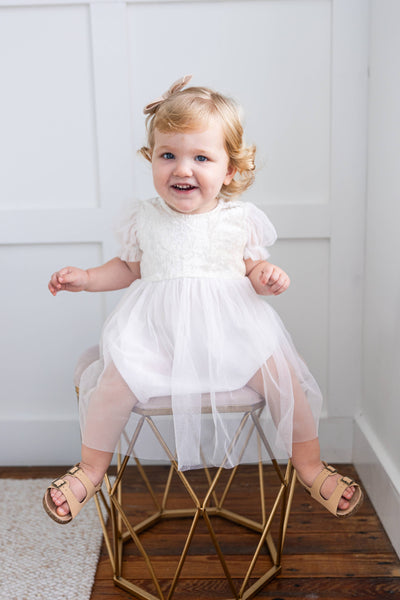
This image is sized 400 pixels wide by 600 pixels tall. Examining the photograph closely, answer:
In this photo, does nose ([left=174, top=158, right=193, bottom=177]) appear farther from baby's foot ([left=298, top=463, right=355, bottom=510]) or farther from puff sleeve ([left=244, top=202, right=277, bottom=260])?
baby's foot ([left=298, top=463, right=355, bottom=510])

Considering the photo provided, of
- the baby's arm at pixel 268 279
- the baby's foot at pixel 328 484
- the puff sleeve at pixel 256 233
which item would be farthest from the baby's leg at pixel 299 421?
the puff sleeve at pixel 256 233

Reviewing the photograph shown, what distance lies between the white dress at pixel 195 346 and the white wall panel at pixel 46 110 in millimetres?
471

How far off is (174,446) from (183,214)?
0.49m

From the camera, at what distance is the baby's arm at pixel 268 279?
3.73 ft

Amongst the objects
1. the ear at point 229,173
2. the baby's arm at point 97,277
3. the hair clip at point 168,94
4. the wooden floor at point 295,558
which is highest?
the hair clip at point 168,94

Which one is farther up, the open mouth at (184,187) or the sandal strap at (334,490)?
the open mouth at (184,187)

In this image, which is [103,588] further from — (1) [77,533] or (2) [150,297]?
(2) [150,297]

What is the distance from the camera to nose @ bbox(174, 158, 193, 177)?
1133 mm

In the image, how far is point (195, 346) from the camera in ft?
3.72

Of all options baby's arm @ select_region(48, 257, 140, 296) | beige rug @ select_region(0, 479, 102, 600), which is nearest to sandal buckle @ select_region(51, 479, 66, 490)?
beige rug @ select_region(0, 479, 102, 600)

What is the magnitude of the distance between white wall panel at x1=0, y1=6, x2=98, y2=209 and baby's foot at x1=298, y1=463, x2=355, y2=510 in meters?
0.98

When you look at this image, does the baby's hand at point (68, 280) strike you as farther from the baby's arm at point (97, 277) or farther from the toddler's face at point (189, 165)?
the toddler's face at point (189, 165)

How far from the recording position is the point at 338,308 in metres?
1.67

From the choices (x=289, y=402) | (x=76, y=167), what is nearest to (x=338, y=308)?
(x=289, y=402)
